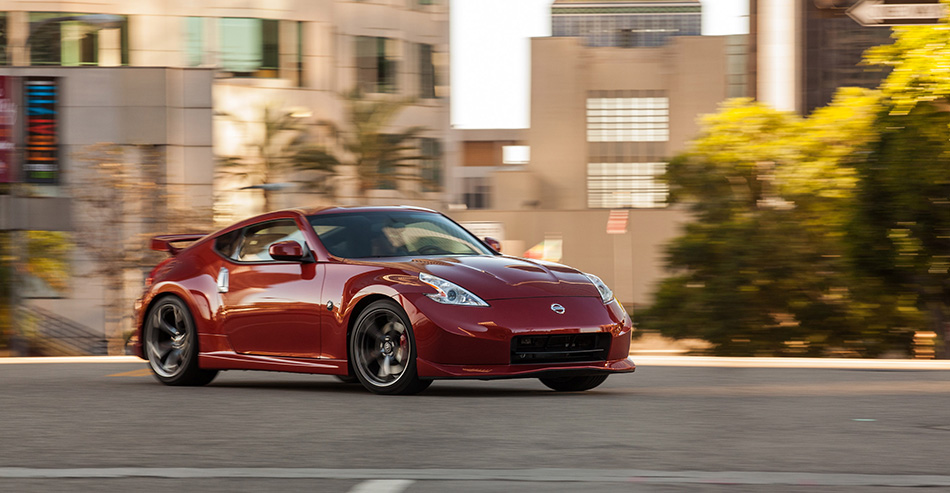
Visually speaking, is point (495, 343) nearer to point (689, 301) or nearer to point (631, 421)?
point (631, 421)

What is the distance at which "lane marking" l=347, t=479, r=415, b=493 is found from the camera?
5648 mm

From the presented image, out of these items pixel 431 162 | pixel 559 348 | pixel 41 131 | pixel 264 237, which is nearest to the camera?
pixel 559 348

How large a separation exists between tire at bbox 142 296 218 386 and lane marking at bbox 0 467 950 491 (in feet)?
16.2

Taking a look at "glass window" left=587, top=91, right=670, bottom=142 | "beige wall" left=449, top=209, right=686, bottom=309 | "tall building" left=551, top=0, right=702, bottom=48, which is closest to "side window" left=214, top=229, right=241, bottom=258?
"beige wall" left=449, top=209, right=686, bottom=309

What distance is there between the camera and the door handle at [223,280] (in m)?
11.1

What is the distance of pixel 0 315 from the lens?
37.3 m

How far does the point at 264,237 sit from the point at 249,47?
36989mm

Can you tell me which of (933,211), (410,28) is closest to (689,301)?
(933,211)

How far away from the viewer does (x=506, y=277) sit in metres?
9.83

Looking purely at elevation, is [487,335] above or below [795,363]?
above

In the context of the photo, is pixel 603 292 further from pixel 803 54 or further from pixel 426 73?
pixel 803 54

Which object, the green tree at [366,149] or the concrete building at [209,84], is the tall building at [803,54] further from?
the green tree at [366,149]

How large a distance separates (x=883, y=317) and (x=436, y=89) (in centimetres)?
2341

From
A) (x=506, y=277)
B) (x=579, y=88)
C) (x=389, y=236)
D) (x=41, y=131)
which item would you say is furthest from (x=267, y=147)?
(x=506, y=277)
